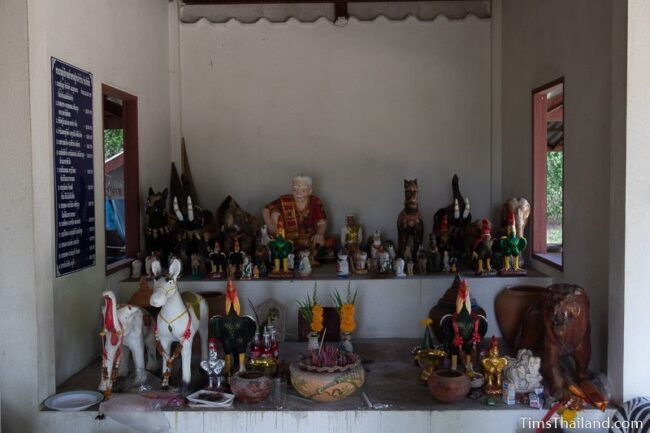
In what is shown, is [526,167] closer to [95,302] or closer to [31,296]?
[95,302]

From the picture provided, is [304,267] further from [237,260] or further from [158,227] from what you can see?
[158,227]

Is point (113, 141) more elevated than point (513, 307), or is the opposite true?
point (113, 141)

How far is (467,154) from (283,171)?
2129 mm

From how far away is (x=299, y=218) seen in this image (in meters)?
6.50

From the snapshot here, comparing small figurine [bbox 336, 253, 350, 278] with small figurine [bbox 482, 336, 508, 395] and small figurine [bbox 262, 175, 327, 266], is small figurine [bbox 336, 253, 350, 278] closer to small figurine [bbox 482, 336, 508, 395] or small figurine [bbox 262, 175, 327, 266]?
small figurine [bbox 262, 175, 327, 266]

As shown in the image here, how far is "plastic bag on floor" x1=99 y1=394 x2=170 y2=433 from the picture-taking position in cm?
383

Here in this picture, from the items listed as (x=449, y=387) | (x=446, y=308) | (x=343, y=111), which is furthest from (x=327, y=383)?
(x=343, y=111)

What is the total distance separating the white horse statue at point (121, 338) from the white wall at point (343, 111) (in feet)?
Result: 9.58

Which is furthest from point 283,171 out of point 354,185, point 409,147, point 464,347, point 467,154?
point 464,347

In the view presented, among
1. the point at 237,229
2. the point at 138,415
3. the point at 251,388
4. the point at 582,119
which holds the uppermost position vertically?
the point at 582,119

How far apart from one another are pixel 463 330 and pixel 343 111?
3563 mm

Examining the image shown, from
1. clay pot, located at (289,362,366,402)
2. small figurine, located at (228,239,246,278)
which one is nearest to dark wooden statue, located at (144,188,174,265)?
small figurine, located at (228,239,246,278)

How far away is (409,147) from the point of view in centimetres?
710

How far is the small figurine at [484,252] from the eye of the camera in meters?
5.44
